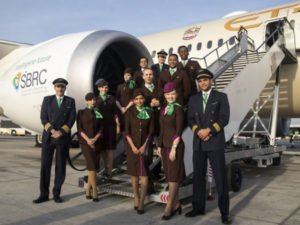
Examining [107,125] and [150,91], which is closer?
[150,91]

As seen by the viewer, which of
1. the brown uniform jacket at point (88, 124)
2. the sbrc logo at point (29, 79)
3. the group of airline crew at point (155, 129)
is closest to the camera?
the group of airline crew at point (155, 129)

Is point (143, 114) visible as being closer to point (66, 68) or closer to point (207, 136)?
point (207, 136)

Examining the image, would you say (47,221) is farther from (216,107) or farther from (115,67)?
(115,67)

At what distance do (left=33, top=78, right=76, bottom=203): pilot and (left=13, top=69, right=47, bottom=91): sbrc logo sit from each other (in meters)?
1.75

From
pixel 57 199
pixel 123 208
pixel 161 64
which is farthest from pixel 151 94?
pixel 57 199

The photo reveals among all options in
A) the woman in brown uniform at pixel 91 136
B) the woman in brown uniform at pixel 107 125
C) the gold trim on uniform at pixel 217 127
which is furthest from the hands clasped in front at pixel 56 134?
the gold trim on uniform at pixel 217 127

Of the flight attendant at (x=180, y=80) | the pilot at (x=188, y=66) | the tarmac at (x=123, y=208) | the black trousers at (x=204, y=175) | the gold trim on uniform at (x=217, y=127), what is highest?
the pilot at (x=188, y=66)

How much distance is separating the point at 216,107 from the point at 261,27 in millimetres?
6584

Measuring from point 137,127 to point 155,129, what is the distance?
42 cm

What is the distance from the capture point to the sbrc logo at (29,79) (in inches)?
243

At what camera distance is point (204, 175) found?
3.73 metres

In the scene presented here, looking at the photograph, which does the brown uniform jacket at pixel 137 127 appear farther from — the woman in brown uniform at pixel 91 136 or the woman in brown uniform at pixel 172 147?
the woman in brown uniform at pixel 91 136

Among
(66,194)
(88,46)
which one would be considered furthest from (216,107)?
(88,46)

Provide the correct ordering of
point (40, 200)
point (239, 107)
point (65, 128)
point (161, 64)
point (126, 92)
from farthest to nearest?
point (239, 107) → point (161, 64) → point (126, 92) → point (65, 128) → point (40, 200)
